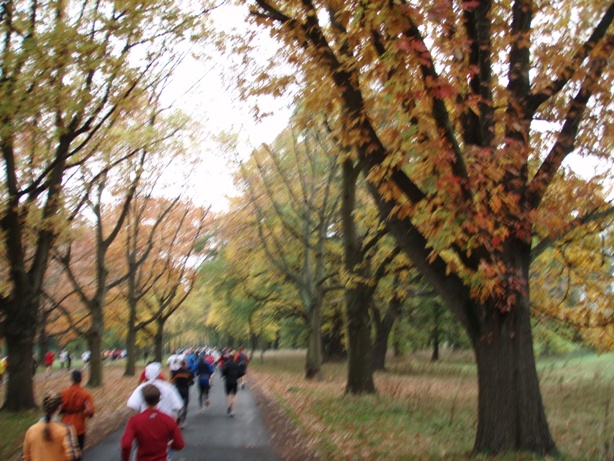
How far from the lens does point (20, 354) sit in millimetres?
17047

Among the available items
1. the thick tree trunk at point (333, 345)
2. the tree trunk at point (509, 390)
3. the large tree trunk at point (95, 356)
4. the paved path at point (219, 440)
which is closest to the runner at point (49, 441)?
the paved path at point (219, 440)

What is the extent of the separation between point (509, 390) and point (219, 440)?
20.9 feet

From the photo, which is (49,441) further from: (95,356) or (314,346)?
(95,356)

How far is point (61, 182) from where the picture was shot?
61.1 feet

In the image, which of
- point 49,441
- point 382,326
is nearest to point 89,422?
point 49,441

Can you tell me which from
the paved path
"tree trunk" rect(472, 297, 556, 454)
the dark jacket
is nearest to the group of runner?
the paved path

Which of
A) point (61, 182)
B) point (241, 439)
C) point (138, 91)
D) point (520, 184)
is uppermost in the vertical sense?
point (138, 91)

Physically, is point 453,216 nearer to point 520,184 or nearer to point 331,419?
point 520,184

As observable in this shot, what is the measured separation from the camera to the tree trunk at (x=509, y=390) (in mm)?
8953

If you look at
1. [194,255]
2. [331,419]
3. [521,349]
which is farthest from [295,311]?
[521,349]

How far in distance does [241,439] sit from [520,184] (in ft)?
24.8

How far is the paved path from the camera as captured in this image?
36.3ft

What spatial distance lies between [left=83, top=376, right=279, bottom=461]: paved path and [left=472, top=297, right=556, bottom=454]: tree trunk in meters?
3.71

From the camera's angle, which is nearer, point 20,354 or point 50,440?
point 50,440
